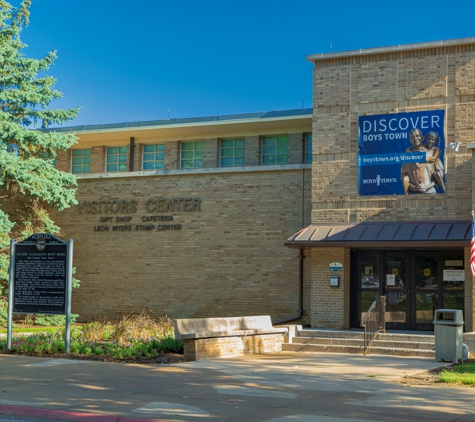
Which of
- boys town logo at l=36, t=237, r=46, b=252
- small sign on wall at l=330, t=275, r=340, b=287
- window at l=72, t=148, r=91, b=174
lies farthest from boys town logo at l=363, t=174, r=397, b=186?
window at l=72, t=148, r=91, b=174

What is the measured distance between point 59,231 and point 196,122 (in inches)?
263

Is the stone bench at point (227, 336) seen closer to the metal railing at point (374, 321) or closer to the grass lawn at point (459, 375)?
the metal railing at point (374, 321)

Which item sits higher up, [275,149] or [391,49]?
[391,49]

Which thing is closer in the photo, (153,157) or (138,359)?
(138,359)

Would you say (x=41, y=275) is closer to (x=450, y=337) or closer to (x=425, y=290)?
(x=450, y=337)

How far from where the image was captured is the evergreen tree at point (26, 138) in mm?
23234

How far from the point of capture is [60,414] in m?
9.36

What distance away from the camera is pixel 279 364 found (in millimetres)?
15039

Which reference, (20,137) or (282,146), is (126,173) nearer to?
(20,137)

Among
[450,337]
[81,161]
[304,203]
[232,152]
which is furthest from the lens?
[81,161]

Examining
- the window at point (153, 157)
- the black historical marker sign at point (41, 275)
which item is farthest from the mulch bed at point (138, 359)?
the window at point (153, 157)

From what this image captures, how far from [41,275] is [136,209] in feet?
29.7

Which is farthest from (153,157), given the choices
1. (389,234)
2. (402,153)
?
(389,234)

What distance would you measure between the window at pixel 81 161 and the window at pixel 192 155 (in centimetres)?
400
